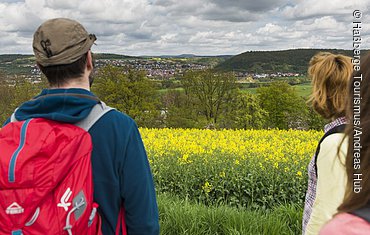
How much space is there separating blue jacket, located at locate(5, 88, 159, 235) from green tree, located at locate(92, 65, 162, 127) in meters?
37.3

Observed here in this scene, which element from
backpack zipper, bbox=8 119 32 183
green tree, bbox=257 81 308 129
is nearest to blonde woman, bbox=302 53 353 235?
backpack zipper, bbox=8 119 32 183

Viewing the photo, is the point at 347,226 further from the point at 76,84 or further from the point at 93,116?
the point at 76,84

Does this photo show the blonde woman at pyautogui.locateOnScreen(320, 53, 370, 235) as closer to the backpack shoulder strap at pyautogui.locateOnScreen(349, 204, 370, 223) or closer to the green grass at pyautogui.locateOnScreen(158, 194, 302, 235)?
the backpack shoulder strap at pyautogui.locateOnScreen(349, 204, 370, 223)

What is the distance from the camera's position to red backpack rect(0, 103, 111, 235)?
5.50ft

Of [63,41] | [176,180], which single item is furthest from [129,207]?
[176,180]

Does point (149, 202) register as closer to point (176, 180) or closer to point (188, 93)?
point (176, 180)

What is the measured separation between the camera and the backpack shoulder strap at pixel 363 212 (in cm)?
97

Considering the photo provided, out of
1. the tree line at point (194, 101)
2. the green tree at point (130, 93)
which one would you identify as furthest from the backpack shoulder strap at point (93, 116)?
the green tree at point (130, 93)

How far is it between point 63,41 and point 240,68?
8603cm

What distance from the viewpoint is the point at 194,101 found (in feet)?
154

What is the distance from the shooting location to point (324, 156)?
2109mm

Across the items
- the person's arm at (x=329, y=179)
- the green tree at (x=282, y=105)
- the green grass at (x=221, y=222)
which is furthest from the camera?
the green tree at (x=282, y=105)

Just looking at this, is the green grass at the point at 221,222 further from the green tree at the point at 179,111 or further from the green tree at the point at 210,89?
the green tree at the point at 210,89

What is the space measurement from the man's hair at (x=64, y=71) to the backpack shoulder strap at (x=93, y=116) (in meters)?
0.18
